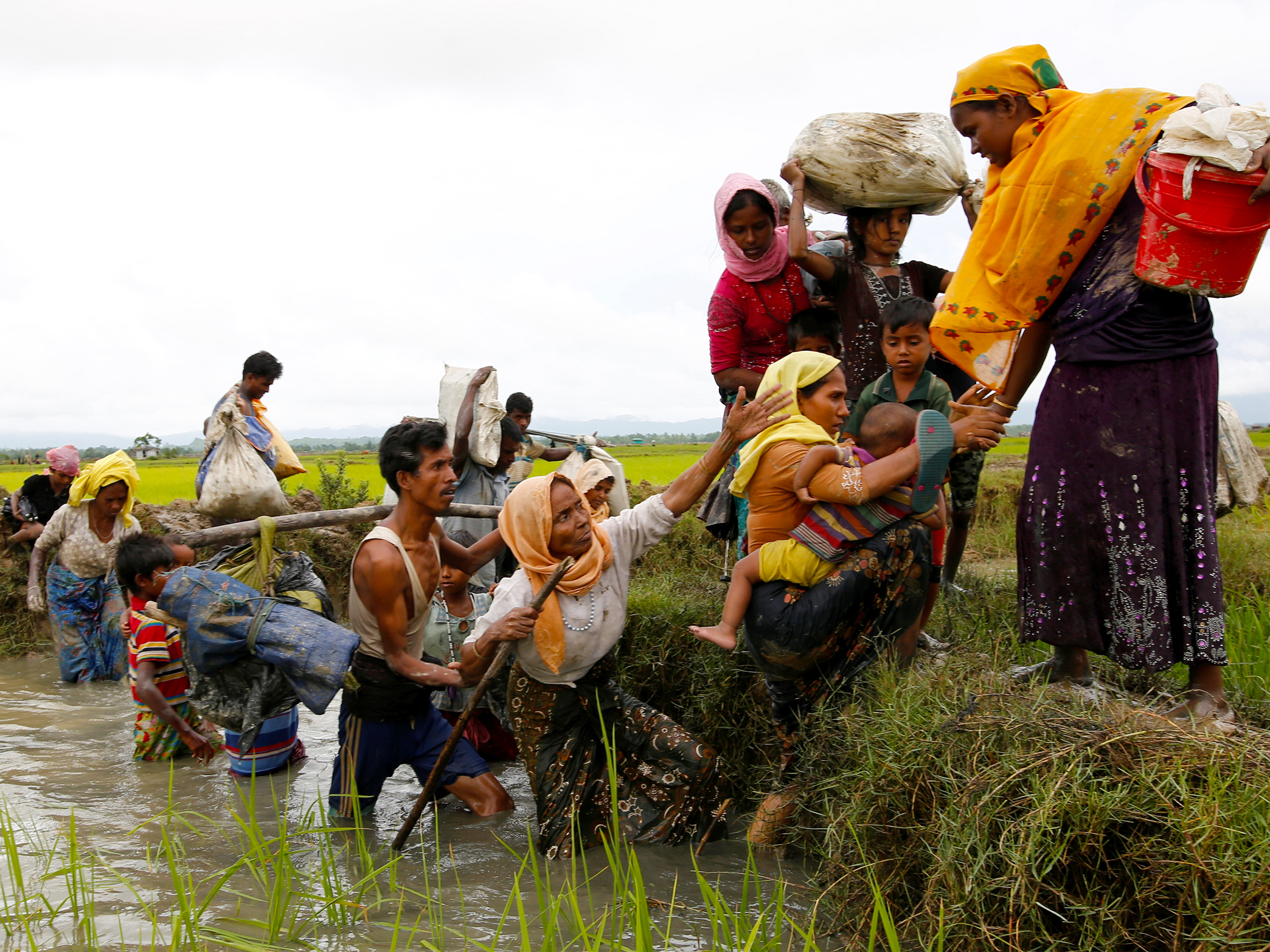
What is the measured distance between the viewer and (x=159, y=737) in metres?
5.31

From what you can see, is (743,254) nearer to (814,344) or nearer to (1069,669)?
(814,344)

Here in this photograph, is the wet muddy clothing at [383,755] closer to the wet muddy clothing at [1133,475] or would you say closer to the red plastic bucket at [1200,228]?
the wet muddy clothing at [1133,475]

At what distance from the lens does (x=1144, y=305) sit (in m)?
2.93

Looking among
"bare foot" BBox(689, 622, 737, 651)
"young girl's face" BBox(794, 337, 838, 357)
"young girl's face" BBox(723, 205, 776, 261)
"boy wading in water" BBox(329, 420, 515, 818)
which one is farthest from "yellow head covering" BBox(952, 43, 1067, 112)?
"boy wading in water" BBox(329, 420, 515, 818)

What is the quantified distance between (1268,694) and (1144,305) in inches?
60.7

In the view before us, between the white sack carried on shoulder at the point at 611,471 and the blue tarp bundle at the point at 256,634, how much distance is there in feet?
7.58

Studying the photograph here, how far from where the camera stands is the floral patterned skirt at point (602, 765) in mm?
3814

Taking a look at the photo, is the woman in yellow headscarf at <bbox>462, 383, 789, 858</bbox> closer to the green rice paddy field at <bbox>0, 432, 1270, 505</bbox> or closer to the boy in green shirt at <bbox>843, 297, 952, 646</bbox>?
the boy in green shirt at <bbox>843, 297, 952, 646</bbox>

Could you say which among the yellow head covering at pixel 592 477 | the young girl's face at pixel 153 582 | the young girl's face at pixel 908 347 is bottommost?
the young girl's face at pixel 153 582

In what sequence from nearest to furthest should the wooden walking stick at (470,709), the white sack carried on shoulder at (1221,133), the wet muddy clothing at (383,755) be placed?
the white sack carried on shoulder at (1221,133)
the wooden walking stick at (470,709)
the wet muddy clothing at (383,755)

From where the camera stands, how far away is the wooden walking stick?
11.6 feet

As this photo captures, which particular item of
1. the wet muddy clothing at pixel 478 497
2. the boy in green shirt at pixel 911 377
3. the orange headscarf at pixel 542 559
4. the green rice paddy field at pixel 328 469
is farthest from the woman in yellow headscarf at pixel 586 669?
the green rice paddy field at pixel 328 469

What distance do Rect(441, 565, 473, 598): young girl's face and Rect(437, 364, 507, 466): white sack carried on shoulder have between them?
184 cm

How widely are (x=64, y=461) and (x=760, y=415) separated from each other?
7089 mm
